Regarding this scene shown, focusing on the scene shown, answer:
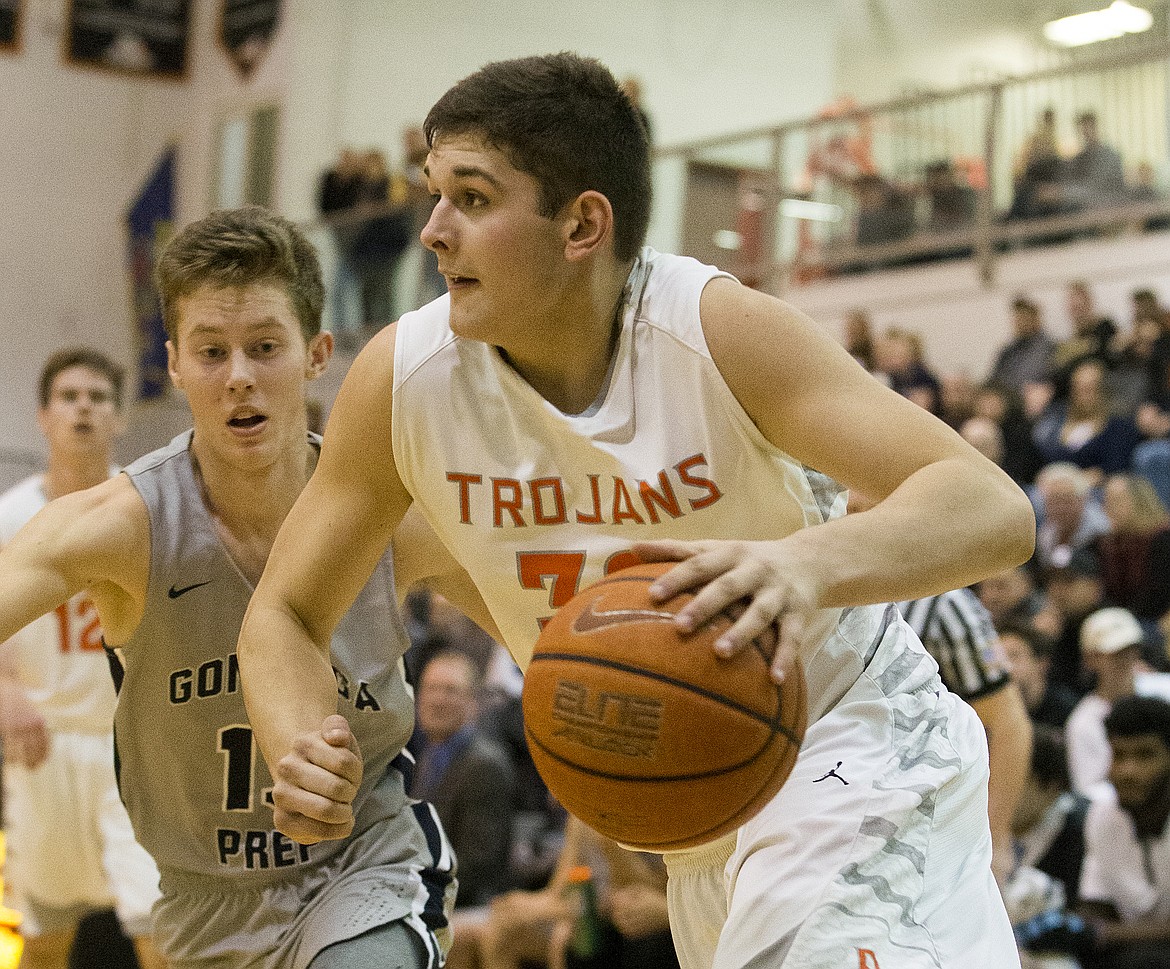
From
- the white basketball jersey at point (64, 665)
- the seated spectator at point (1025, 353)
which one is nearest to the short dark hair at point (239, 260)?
the white basketball jersey at point (64, 665)

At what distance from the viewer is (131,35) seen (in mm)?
18938

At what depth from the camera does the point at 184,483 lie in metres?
3.46

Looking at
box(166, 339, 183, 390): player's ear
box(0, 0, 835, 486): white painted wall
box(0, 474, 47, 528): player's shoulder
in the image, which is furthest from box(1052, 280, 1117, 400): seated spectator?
box(0, 0, 835, 486): white painted wall

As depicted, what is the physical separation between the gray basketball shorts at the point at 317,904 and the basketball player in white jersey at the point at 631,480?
630mm

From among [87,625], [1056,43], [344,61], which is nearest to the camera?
[87,625]

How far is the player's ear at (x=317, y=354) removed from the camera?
351 centimetres

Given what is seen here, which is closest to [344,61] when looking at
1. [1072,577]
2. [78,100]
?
[78,100]

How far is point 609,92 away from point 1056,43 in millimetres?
18825

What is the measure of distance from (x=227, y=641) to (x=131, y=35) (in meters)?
17.3

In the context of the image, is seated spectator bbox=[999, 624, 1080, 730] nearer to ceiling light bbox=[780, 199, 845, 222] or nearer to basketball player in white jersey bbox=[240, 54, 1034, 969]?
basketball player in white jersey bbox=[240, 54, 1034, 969]

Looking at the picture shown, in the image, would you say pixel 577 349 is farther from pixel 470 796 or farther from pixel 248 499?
pixel 470 796

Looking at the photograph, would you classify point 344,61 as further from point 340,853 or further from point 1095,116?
point 340,853

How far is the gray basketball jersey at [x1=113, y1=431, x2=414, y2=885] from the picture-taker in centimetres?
338

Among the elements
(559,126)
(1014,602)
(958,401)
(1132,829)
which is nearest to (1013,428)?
(958,401)
